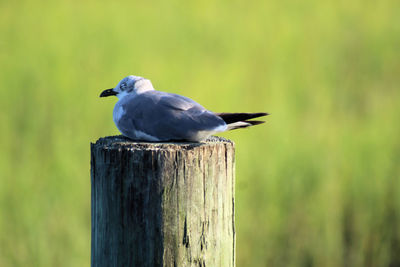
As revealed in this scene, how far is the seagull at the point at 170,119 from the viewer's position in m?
1.45

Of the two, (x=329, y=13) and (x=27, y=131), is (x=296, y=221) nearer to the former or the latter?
(x=27, y=131)

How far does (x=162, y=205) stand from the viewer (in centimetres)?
127

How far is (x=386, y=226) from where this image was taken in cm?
274

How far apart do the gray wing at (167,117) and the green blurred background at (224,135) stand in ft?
3.21

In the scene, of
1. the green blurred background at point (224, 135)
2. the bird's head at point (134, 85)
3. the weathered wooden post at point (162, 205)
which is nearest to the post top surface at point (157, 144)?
the weathered wooden post at point (162, 205)

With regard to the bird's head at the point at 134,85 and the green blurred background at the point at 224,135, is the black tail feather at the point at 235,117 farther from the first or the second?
the green blurred background at the point at 224,135

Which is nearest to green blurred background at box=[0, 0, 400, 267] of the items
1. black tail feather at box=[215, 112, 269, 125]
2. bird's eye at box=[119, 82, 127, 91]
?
bird's eye at box=[119, 82, 127, 91]

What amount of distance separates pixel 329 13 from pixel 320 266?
2348 millimetres

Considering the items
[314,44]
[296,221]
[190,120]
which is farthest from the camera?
[314,44]

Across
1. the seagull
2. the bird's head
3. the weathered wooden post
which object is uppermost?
the bird's head

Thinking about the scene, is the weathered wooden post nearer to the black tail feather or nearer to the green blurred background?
the black tail feather

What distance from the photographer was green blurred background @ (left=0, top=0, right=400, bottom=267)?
96.6 inches

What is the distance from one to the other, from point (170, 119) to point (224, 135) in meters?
1.38

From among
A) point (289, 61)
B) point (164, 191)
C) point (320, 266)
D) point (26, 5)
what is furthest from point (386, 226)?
point (26, 5)
